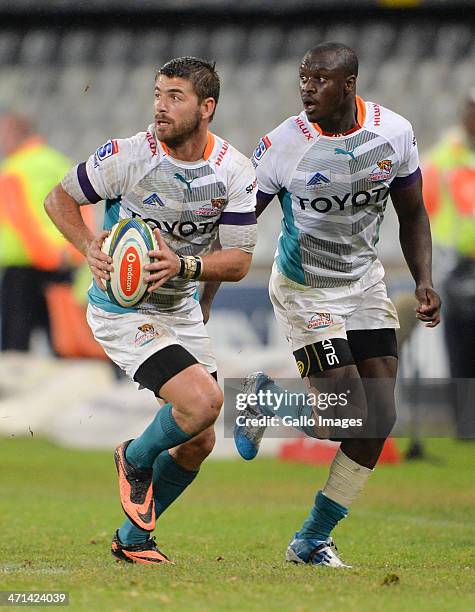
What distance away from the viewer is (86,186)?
238 inches

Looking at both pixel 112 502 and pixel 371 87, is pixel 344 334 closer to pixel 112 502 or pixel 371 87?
pixel 112 502

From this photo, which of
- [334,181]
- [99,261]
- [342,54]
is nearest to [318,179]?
[334,181]

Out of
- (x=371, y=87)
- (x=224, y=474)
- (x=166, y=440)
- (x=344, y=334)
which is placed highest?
(x=371, y=87)

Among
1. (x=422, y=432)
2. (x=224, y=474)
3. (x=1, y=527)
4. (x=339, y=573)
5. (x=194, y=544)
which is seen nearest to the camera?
(x=339, y=573)

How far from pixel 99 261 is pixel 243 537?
2204 mm

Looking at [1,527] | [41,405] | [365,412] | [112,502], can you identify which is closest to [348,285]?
[365,412]

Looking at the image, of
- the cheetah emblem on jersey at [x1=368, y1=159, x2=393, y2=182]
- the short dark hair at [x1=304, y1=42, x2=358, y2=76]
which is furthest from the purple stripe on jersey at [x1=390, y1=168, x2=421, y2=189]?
the short dark hair at [x1=304, y1=42, x2=358, y2=76]

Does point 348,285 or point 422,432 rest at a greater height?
point 348,285

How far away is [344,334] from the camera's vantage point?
21.1ft

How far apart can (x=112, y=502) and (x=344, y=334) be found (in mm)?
3212

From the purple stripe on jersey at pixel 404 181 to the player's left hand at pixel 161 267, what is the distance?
1328mm

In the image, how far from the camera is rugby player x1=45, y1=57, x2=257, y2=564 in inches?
232

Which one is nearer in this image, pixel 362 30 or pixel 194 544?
pixel 194 544

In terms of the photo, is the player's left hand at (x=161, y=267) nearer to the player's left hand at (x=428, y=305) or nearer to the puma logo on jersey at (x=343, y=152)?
the puma logo on jersey at (x=343, y=152)
